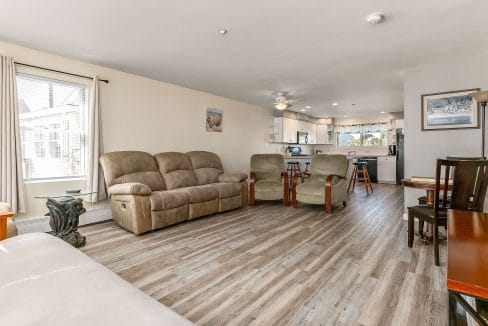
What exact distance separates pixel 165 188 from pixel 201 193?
0.68 m

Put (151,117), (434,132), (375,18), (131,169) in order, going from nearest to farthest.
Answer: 1. (375,18)
2. (434,132)
3. (131,169)
4. (151,117)

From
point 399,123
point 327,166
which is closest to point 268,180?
point 327,166

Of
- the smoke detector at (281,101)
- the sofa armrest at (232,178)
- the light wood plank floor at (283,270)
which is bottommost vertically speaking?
A: the light wood plank floor at (283,270)

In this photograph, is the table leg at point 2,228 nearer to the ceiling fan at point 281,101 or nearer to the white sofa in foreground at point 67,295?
the white sofa in foreground at point 67,295

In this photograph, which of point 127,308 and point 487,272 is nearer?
point 487,272

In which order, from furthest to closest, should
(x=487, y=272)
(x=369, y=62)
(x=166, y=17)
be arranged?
1. (x=369, y=62)
2. (x=166, y=17)
3. (x=487, y=272)

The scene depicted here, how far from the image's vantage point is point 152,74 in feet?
13.8

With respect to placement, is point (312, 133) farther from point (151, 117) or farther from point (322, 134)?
point (151, 117)

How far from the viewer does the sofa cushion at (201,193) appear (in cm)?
373

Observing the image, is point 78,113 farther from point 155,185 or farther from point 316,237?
point 316,237

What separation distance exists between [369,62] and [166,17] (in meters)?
2.80

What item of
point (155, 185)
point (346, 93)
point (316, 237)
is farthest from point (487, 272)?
point (346, 93)

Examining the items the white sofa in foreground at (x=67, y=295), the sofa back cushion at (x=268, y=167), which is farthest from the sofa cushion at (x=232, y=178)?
the white sofa in foreground at (x=67, y=295)

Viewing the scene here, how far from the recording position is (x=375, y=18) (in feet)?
7.91
